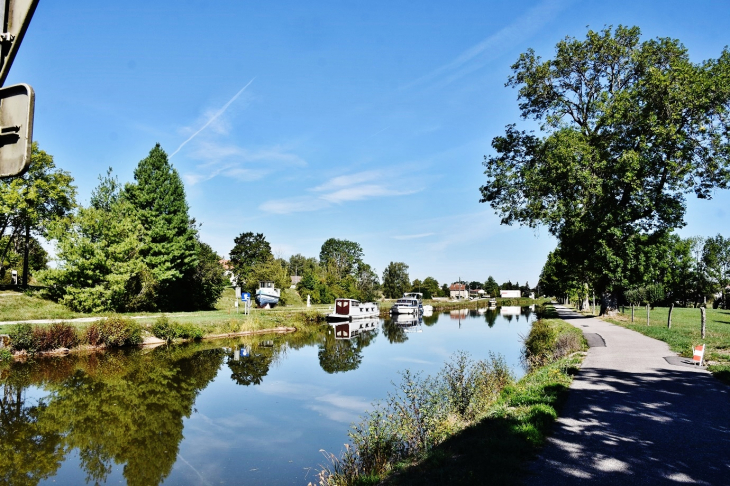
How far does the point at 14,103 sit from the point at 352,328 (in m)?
42.6

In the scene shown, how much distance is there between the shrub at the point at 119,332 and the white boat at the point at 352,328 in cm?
1493

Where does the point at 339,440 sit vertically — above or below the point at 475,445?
below

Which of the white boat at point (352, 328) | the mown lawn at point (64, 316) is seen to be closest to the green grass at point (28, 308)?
the mown lawn at point (64, 316)

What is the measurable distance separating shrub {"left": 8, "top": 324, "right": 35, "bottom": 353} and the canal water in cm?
160

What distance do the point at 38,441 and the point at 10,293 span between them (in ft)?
90.6

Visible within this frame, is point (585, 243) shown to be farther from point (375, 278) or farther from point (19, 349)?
point (375, 278)

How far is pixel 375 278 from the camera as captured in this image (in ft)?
387

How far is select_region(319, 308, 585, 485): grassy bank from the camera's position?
659 centimetres

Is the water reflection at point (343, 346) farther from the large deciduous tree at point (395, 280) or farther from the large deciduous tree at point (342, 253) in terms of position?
the large deciduous tree at point (342, 253)

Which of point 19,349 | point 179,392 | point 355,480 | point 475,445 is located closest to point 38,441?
point 179,392

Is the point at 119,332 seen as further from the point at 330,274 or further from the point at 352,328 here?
the point at 330,274

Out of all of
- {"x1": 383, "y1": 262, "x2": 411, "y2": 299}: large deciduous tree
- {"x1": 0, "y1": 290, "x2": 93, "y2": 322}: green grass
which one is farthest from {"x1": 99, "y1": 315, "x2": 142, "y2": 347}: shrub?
{"x1": 383, "y1": 262, "x2": 411, "y2": 299}: large deciduous tree

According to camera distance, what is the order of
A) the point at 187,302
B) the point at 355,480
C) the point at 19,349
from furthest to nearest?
the point at 187,302
the point at 19,349
the point at 355,480

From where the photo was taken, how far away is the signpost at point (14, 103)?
209 cm
